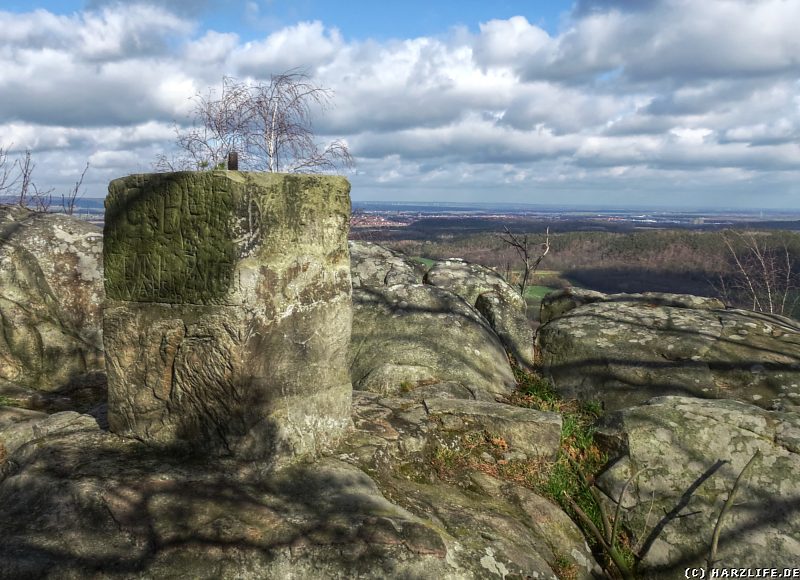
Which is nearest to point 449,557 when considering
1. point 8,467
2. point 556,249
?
point 8,467

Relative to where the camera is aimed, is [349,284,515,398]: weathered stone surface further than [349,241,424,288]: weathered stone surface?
No

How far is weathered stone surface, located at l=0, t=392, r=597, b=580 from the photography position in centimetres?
330

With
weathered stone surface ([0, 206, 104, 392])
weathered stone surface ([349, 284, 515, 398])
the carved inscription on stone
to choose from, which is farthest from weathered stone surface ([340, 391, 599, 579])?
weathered stone surface ([0, 206, 104, 392])

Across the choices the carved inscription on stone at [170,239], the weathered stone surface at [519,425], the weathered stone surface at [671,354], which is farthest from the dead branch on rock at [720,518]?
the carved inscription on stone at [170,239]

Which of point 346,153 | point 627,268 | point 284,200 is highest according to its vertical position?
point 346,153

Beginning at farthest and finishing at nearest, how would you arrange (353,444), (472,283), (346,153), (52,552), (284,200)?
1. (346,153)
2. (472,283)
3. (353,444)
4. (284,200)
5. (52,552)

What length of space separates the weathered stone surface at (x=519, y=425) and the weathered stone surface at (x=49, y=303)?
5021mm

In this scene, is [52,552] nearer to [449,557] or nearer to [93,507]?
[93,507]

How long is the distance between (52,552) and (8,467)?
4.79 feet

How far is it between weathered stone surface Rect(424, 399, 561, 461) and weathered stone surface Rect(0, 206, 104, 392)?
5.02m

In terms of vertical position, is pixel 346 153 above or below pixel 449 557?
above

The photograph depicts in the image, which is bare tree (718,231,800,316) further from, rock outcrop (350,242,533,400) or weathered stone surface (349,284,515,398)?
weathered stone surface (349,284,515,398)

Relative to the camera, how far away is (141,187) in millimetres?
4371

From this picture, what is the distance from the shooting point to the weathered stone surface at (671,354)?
283 inches
